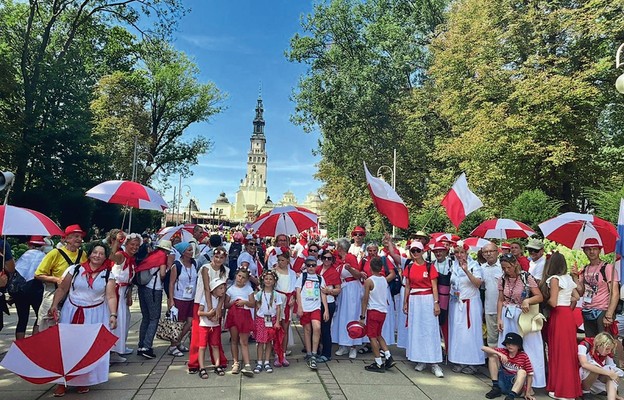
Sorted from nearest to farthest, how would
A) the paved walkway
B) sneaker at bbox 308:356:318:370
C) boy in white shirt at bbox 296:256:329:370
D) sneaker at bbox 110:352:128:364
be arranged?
the paved walkway
sneaker at bbox 308:356:318:370
sneaker at bbox 110:352:128:364
boy in white shirt at bbox 296:256:329:370

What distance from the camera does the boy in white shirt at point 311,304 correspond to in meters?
6.38

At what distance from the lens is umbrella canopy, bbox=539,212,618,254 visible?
6.46 metres

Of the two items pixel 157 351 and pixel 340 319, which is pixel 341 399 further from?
pixel 157 351

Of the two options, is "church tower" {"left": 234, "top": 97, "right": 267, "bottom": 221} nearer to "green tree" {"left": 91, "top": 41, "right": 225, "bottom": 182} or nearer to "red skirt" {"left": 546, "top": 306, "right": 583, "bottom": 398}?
"green tree" {"left": 91, "top": 41, "right": 225, "bottom": 182}

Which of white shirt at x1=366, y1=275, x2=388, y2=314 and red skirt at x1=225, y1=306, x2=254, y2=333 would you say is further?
white shirt at x1=366, y1=275, x2=388, y2=314

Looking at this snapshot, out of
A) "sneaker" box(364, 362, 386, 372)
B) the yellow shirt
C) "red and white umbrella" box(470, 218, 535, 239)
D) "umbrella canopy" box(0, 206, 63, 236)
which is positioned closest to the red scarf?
"umbrella canopy" box(0, 206, 63, 236)

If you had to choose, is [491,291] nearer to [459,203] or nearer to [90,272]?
[459,203]

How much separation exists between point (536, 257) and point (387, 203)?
8.02 feet

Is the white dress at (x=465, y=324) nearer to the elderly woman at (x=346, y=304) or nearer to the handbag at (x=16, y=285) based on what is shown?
the elderly woman at (x=346, y=304)

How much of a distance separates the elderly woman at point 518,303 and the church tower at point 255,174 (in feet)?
491

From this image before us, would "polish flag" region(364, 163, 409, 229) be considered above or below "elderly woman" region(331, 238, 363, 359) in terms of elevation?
above

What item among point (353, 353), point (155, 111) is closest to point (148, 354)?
point (353, 353)

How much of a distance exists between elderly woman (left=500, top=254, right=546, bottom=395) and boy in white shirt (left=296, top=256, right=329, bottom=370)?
2388mm

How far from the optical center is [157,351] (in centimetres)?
687
